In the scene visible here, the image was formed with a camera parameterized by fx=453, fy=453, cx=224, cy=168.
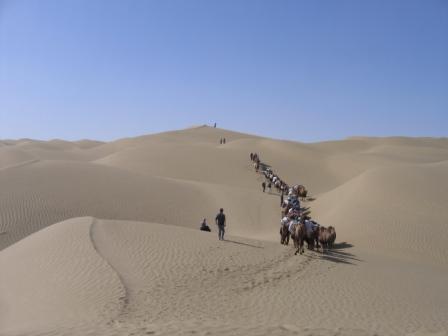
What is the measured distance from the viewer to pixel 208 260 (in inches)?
481

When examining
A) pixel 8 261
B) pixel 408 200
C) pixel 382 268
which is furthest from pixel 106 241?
pixel 408 200

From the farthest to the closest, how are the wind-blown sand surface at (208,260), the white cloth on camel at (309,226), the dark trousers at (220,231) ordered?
the dark trousers at (220,231) < the white cloth on camel at (309,226) < the wind-blown sand surface at (208,260)

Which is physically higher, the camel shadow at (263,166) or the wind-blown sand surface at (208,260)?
the camel shadow at (263,166)

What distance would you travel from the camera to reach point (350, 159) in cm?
4794

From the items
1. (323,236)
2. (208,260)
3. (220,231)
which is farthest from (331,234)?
(208,260)

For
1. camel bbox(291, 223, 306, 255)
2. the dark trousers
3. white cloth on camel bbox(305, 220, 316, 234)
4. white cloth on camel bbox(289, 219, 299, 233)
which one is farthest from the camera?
the dark trousers

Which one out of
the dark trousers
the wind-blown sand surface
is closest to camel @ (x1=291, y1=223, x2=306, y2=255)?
the wind-blown sand surface

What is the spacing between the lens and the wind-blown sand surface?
8344mm

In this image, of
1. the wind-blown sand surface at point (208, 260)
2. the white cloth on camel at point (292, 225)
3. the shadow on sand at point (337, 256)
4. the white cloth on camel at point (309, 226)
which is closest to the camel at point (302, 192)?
the wind-blown sand surface at point (208, 260)

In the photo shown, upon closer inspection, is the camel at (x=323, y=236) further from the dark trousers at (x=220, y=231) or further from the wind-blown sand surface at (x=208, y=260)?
the dark trousers at (x=220, y=231)

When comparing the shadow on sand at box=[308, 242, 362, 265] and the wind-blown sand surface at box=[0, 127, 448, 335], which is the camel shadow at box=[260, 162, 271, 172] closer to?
the wind-blown sand surface at box=[0, 127, 448, 335]

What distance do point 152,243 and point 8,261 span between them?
4.07 m

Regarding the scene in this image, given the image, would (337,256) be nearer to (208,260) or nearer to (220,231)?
(220,231)

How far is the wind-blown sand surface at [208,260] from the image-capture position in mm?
8344
